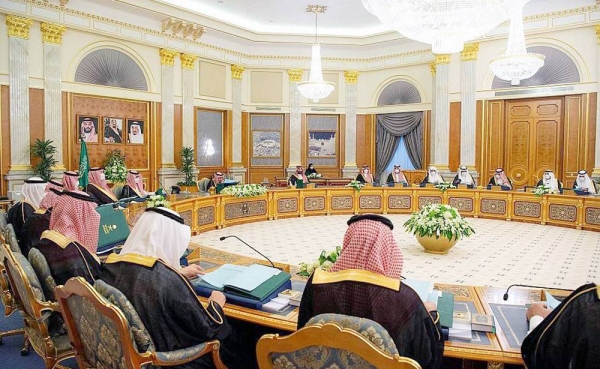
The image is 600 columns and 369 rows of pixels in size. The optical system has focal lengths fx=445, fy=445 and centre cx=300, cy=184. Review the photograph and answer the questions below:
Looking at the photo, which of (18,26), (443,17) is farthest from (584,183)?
(18,26)

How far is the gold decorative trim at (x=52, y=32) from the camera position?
411 inches

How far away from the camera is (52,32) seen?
34.6 feet

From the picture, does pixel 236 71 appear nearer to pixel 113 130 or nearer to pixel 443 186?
pixel 113 130

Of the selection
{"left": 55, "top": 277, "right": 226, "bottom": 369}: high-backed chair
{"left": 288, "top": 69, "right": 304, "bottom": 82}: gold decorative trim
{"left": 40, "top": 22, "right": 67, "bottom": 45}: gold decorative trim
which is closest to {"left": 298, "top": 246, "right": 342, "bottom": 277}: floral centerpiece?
{"left": 55, "top": 277, "right": 226, "bottom": 369}: high-backed chair

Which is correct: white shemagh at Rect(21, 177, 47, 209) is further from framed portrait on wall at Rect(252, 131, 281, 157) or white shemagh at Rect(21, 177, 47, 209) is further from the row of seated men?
framed portrait on wall at Rect(252, 131, 281, 157)

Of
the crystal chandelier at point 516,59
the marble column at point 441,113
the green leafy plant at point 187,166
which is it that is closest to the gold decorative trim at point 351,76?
the marble column at point 441,113

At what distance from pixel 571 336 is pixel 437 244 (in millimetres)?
5962

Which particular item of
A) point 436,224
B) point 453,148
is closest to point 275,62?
point 453,148

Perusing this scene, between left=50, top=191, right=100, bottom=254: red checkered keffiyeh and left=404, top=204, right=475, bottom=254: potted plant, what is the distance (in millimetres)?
5424

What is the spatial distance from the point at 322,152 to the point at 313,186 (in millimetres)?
4503

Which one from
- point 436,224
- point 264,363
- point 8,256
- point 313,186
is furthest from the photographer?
point 313,186

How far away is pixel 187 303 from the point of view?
2266mm

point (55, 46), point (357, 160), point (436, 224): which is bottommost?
point (436, 224)

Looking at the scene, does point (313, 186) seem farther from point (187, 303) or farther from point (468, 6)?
point (187, 303)
